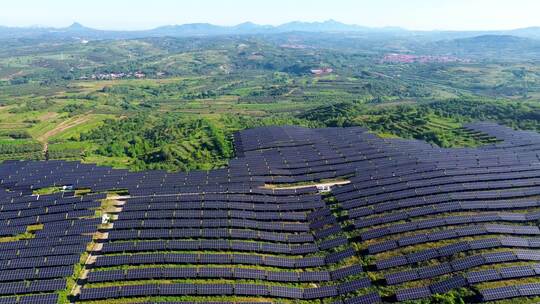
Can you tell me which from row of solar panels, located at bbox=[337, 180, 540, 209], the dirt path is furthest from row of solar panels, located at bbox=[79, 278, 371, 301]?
the dirt path

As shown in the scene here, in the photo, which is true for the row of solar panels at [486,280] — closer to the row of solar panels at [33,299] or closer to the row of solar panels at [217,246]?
the row of solar panels at [217,246]

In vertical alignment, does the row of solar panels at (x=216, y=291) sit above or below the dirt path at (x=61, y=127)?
above

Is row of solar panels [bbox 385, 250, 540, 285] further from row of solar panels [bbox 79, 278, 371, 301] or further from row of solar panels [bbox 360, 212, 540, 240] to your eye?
row of solar panels [bbox 360, 212, 540, 240]

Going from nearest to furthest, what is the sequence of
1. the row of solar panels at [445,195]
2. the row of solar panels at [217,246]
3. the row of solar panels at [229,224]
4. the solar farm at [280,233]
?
the solar farm at [280,233]
the row of solar panels at [217,246]
the row of solar panels at [229,224]
the row of solar panels at [445,195]

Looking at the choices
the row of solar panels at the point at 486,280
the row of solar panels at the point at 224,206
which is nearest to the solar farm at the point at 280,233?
the row of solar panels at the point at 486,280

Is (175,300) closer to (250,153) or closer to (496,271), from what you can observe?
(496,271)

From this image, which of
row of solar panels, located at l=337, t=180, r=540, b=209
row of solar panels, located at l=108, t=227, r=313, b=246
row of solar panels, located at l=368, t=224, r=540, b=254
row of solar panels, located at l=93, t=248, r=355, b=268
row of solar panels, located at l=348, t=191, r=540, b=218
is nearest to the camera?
row of solar panels, located at l=93, t=248, r=355, b=268
